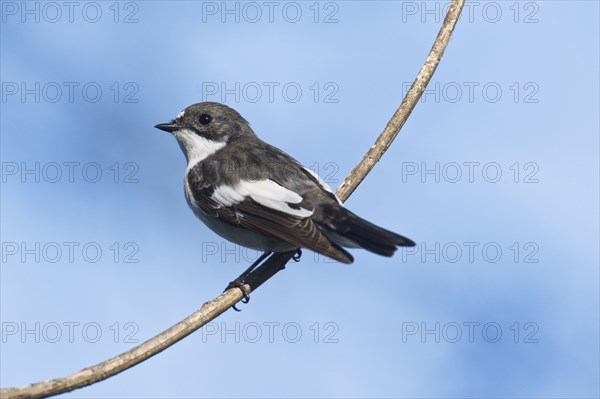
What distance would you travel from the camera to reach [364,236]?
591 centimetres

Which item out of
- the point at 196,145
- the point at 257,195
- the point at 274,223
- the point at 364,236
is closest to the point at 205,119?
the point at 196,145

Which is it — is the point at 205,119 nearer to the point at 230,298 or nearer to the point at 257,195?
the point at 257,195

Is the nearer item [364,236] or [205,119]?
[364,236]

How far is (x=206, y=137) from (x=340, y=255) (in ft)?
7.56

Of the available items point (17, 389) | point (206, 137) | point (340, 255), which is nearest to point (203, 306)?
point (340, 255)

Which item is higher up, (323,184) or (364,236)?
(323,184)

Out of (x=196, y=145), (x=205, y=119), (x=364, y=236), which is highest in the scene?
(x=205, y=119)

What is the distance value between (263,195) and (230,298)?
1210mm

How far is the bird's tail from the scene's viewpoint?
574 centimetres

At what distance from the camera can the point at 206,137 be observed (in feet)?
25.3

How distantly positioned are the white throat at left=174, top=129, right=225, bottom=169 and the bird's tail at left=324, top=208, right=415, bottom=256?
178 cm

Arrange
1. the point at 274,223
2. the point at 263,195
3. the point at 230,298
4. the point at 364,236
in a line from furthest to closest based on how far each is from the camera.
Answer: the point at 263,195 → the point at 274,223 → the point at 364,236 → the point at 230,298

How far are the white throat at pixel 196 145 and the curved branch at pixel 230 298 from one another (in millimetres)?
1260

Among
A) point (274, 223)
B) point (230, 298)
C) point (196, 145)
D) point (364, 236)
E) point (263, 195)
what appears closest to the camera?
point (230, 298)
